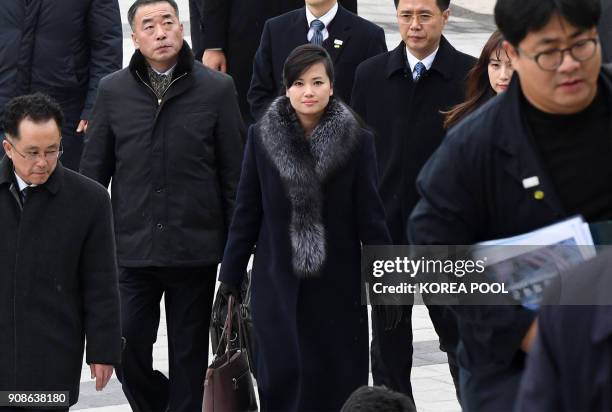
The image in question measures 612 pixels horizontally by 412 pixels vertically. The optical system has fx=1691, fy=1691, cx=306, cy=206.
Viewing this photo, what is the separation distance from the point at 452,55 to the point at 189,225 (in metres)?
1.49

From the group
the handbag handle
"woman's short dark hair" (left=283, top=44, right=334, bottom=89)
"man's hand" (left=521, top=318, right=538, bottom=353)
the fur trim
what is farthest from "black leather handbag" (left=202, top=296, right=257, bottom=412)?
"man's hand" (left=521, top=318, right=538, bottom=353)

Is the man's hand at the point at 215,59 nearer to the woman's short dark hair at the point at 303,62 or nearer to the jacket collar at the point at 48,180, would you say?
the woman's short dark hair at the point at 303,62

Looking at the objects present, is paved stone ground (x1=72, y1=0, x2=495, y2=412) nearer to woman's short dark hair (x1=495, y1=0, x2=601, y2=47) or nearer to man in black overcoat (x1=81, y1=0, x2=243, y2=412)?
man in black overcoat (x1=81, y1=0, x2=243, y2=412)

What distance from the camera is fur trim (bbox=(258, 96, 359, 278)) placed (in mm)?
7320

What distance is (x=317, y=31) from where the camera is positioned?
885 centimetres

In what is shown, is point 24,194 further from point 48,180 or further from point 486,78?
point 486,78

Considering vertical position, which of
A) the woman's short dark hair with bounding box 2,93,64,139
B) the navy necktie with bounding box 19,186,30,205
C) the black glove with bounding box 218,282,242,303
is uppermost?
the woman's short dark hair with bounding box 2,93,64,139

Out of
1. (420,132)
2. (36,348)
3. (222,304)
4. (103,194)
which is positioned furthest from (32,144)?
(420,132)

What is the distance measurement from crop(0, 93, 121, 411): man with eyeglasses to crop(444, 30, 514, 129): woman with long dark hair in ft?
5.18

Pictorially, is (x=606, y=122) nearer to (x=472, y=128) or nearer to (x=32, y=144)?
(x=472, y=128)

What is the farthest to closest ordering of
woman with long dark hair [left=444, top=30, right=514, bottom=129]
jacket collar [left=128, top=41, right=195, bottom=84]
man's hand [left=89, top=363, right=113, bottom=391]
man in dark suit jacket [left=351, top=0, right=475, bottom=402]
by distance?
jacket collar [left=128, top=41, right=195, bottom=84]
man in dark suit jacket [left=351, top=0, right=475, bottom=402]
woman with long dark hair [left=444, top=30, right=514, bottom=129]
man's hand [left=89, top=363, right=113, bottom=391]

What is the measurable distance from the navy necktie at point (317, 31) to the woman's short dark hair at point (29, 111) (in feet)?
7.67

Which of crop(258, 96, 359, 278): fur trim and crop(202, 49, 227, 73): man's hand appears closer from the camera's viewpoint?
crop(258, 96, 359, 278): fur trim

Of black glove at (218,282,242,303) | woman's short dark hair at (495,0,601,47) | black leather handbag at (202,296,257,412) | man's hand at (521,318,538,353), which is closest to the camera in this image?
woman's short dark hair at (495,0,601,47)
